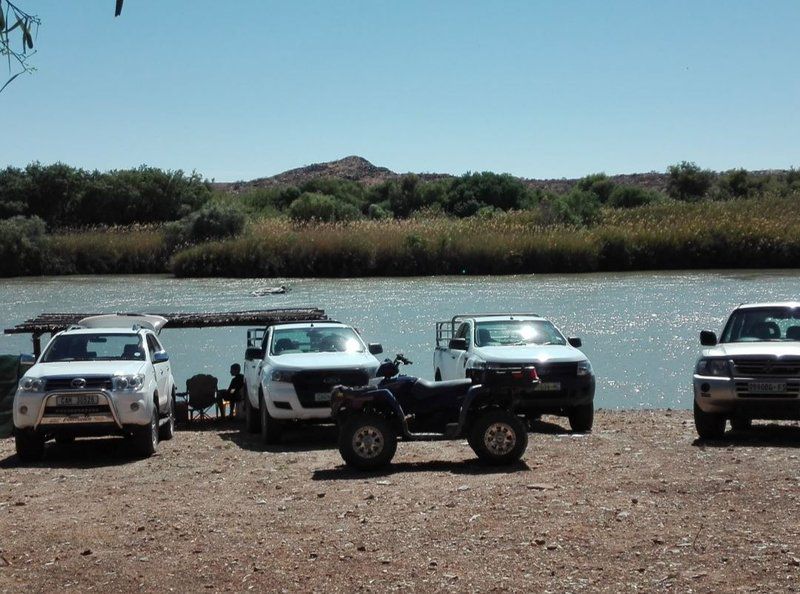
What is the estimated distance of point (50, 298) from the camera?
49094 mm

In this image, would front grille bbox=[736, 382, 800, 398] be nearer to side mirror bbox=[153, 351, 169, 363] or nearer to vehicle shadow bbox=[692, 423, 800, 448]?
vehicle shadow bbox=[692, 423, 800, 448]

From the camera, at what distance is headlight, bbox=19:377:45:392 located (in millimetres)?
14578

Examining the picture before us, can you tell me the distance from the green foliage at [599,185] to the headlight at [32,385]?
9596 centimetres

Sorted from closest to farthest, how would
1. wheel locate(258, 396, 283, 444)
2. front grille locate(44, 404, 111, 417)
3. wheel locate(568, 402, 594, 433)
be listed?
1. front grille locate(44, 404, 111, 417)
2. wheel locate(258, 396, 283, 444)
3. wheel locate(568, 402, 594, 433)

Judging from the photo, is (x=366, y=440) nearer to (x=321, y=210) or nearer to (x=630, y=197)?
(x=321, y=210)

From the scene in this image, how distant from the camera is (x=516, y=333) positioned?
60.9ft

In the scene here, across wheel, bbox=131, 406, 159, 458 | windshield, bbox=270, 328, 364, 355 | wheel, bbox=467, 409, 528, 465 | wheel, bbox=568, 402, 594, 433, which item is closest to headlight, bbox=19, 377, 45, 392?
wheel, bbox=131, 406, 159, 458

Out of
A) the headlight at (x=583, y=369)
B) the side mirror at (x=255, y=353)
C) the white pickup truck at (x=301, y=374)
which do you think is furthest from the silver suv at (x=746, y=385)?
the side mirror at (x=255, y=353)

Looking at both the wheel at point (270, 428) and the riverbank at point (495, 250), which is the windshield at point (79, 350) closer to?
the wheel at point (270, 428)

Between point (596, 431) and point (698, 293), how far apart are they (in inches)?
1275

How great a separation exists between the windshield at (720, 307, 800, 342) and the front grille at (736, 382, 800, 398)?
1462 millimetres

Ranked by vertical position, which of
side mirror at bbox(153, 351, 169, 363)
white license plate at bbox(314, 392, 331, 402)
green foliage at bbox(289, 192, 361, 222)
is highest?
green foliage at bbox(289, 192, 361, 222)

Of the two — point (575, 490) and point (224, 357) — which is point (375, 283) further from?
point (575, 490)

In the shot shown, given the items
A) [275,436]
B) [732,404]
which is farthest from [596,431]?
[275,436]
